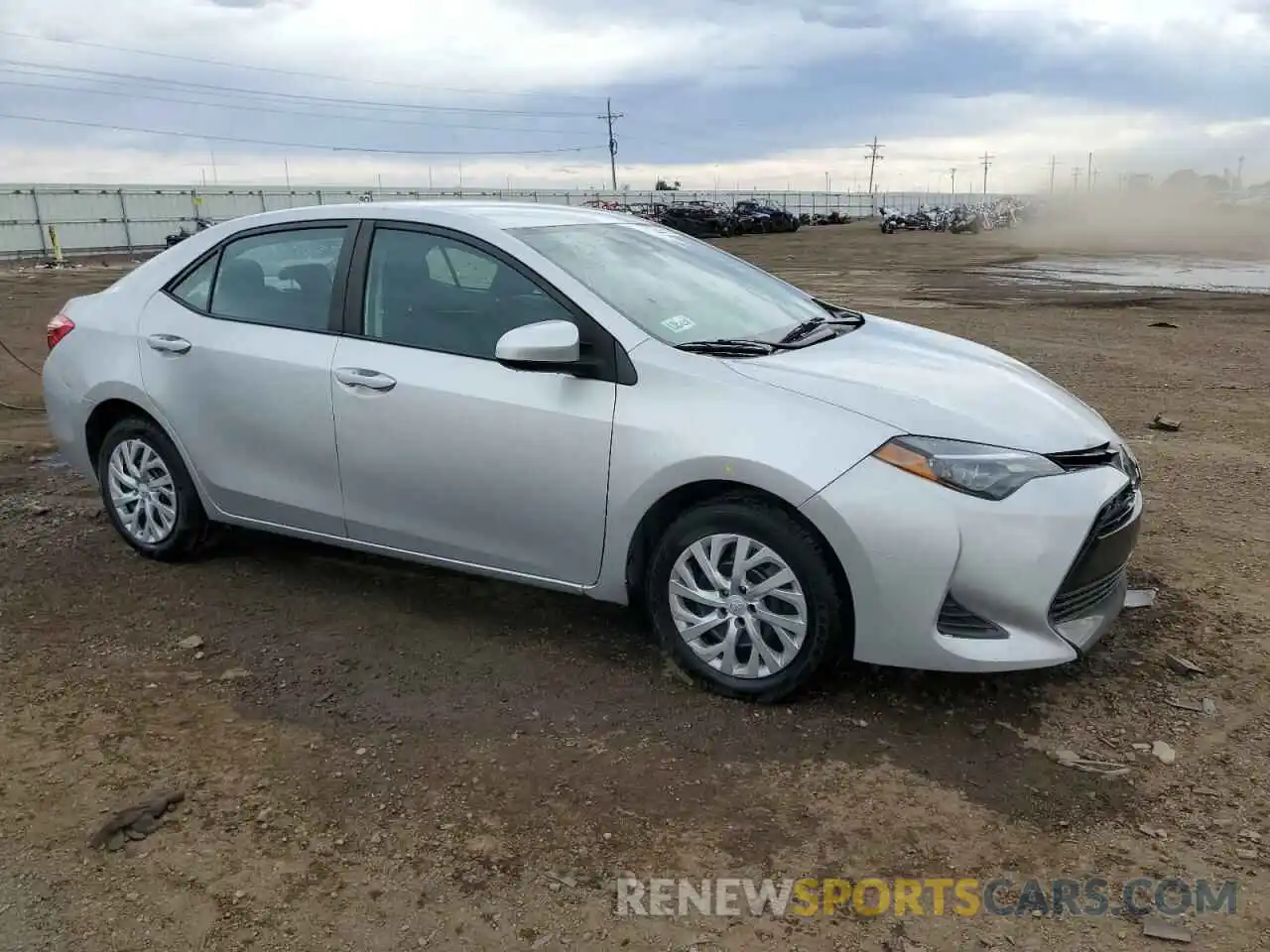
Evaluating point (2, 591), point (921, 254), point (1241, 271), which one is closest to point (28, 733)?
point (2, 591)

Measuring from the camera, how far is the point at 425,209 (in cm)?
429

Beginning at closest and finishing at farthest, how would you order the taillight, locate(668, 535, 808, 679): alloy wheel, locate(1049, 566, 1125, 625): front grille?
1. locate(1049, 566, 1125, 625): front grille
2. locate(668, 535, 808, 679): alloy wheel
3. the taillight

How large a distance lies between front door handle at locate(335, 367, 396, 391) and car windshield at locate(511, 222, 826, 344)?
0.74 meters

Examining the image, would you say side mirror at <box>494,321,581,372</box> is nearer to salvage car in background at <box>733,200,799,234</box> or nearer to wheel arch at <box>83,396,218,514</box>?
wheel arch at <box>83,396,218,514</box>

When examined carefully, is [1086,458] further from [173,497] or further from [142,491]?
[142,491]

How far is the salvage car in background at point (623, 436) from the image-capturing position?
3.27 m

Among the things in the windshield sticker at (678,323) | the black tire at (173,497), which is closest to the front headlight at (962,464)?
the windshield sticker at (678,323)

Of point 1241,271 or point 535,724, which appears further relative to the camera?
point 1241,271

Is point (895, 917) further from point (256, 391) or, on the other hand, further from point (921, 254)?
point (921, 254)

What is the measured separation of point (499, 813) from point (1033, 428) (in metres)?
2.07

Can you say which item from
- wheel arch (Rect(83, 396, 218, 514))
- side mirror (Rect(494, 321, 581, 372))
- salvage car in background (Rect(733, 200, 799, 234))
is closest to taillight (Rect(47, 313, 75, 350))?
wheel arch (Rect(83, 396, 218, 514))

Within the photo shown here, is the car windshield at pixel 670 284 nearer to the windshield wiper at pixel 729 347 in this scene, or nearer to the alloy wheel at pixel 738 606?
the windshield wiper at pixel 729 347

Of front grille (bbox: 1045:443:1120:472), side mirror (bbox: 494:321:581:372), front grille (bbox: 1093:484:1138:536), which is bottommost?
front grille (bbox: 1093:484:1138:536)

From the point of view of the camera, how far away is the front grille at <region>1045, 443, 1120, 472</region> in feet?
11.1
